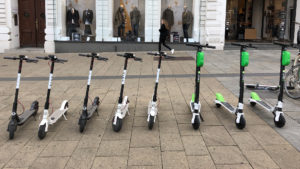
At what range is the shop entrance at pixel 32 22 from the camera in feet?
61.3

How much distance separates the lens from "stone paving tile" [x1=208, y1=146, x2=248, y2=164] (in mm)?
4230

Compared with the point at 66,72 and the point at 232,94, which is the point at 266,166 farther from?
the point at 66,72

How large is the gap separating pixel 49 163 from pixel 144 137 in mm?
1537

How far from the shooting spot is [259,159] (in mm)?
4289

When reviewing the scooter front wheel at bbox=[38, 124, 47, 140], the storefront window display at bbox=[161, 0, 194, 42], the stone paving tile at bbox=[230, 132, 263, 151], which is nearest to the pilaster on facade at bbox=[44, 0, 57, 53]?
the storefront window display at bbox=[161, 0, 194, 42]

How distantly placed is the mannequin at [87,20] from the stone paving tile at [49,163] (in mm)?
14903

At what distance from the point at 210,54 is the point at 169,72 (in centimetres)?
601

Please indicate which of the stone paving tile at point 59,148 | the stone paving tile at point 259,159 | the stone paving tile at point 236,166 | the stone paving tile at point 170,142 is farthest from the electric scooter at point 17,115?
the stone paving tile at point 259,159

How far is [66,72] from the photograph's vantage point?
1130cm

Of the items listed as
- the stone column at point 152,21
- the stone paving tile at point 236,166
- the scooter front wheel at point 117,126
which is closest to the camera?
the stone paving tile at point 236,166

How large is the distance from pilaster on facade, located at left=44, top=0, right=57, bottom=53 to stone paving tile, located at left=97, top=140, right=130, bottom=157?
551 inches

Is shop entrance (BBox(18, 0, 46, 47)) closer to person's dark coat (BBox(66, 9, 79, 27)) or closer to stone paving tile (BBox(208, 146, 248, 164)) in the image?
Result: person's dark coat (BBox(66, 9, 79, 27))

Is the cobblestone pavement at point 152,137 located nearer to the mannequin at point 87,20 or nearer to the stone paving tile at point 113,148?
the stone paving tile at point 113,148

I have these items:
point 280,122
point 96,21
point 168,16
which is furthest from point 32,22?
point 280,122
